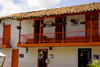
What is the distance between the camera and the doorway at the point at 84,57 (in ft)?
48.4

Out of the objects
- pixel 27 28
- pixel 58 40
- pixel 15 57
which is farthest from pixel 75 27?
pixel 15 57

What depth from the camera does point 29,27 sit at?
58.0ft

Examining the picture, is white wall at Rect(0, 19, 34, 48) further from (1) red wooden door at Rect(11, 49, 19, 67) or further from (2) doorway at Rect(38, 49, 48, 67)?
(2) doorway at Rect(38, 49, 48, 67)

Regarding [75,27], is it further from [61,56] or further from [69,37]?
[61,56]

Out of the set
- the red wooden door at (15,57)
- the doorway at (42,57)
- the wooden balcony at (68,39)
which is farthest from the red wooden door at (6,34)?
the doorway at (42,57)

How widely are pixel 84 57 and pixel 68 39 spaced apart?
201 cm

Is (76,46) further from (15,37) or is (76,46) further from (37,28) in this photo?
(15,37)

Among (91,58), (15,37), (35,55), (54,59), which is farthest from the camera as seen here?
(15,37)

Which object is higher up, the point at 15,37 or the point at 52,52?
the point at 15,37

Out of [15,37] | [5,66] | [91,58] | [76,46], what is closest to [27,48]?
[15,37]

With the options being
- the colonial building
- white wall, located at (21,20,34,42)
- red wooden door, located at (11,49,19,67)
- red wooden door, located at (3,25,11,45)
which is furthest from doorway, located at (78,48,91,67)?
red wooden door, located at (3,25,11,45)

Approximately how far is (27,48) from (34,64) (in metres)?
1.68

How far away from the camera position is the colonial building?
1442 cm

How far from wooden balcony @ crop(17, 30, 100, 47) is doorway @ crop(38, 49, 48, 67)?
908 mm
